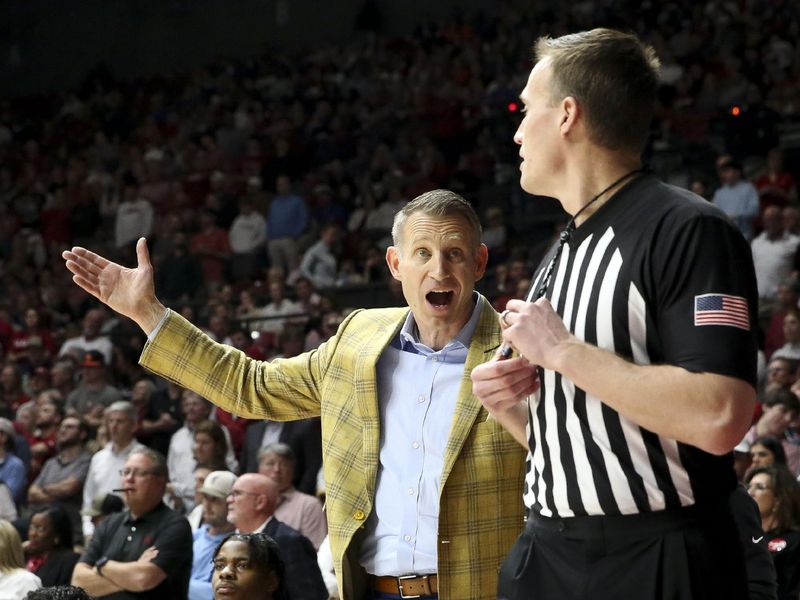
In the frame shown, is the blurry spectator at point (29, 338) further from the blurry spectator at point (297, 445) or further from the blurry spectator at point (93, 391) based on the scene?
the blurry spectator at point (297, 445)

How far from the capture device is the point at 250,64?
19828 millimetres

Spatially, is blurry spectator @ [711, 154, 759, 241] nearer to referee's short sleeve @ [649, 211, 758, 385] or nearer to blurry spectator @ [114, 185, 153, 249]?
blurry spectator @ [114, 185, 153, 249]

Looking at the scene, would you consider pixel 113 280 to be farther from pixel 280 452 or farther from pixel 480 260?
pixel 280 452

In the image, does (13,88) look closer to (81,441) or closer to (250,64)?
(250,64)

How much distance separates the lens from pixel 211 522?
670 cm

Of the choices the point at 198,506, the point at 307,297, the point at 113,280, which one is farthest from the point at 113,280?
the point at 307,297

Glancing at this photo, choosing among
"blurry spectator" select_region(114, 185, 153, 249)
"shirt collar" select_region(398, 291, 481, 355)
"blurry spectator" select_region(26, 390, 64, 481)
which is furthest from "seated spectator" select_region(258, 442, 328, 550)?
"blurry spectator" select_region(114, 185, 153, 249)

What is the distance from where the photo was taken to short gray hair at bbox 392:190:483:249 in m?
3.01

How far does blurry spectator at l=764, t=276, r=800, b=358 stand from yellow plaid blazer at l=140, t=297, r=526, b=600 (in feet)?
19.7

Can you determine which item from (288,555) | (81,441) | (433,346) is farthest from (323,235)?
(433,346)

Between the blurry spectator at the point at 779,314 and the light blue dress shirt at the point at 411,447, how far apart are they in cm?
607

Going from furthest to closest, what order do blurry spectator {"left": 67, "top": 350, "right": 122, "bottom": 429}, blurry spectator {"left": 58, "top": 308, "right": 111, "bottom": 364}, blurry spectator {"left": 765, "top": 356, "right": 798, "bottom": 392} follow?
blurry spectator {"left": 58, "top": 308, "right": 111, "bottom": 364}
blurry spectator {"left": 67, "top": 350, "right": 122, "bottom": 429}
blurry spectator {"left": 765, "top": 356, "right": 798, "bottom": 392}

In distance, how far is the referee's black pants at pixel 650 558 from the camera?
1906 mm

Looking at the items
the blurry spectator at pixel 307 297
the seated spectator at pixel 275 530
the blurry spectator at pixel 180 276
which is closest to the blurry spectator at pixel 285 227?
the blurry spectator at pixel 180 276
